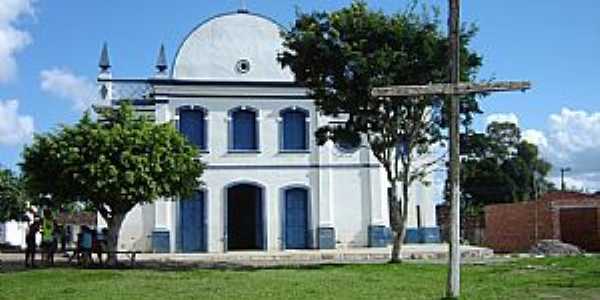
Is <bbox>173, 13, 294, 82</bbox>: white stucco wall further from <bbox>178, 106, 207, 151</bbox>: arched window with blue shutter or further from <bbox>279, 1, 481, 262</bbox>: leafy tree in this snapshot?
<bbox>279, 1, 481, 262</bbox>: leafy tree

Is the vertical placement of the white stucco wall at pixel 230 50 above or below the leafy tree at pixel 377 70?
above

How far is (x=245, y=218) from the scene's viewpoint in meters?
37.3

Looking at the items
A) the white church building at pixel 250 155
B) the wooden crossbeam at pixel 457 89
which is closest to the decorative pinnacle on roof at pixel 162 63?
the white church building at pixel 250 155

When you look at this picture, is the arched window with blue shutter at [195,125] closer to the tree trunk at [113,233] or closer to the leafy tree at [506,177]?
the tree trunk at [113,233]

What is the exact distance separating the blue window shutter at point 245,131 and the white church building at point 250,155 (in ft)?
0.14

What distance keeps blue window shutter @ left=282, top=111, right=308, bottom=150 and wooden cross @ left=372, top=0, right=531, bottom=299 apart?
21.8 m

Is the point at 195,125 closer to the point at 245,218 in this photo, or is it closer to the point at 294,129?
the point at 294,129

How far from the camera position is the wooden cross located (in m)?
13.9

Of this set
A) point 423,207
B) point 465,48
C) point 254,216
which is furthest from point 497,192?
point 465,48

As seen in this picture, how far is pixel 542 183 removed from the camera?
65375 mm

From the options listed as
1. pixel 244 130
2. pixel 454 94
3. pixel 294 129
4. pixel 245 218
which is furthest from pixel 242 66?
pixel 454 94

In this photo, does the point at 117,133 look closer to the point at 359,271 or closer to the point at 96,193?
the point at 96,193

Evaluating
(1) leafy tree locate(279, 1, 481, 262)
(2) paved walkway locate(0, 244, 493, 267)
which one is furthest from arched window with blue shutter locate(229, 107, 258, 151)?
(1) leafy tree locate(279, 1, 481, 262)

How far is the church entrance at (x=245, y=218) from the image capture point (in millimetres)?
36188
